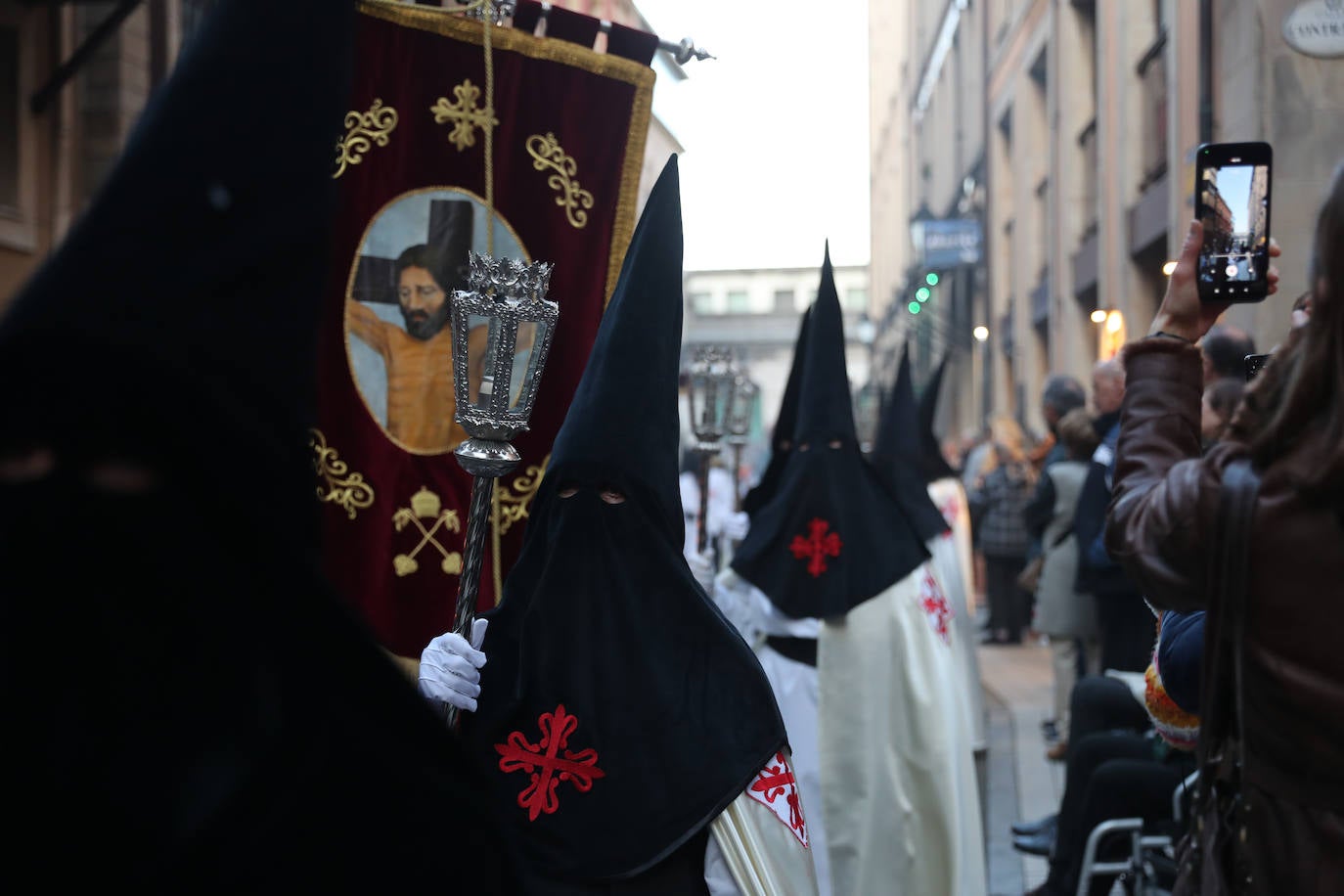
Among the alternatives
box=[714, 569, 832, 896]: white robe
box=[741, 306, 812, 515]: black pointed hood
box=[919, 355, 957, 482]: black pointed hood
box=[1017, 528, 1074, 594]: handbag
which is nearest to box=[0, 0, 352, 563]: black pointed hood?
box=[714, 569, 832, 896]: white robe

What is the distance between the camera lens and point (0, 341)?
1.13 metres

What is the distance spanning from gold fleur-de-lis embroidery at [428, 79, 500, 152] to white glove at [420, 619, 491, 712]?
6.32ft

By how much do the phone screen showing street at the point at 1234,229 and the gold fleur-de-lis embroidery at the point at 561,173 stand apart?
2377mm

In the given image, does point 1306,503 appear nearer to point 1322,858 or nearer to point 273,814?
point 1322,858

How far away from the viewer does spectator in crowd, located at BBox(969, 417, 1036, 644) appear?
40.2 feet

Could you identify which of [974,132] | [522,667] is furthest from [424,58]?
[974,132]

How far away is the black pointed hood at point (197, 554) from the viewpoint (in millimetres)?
1143

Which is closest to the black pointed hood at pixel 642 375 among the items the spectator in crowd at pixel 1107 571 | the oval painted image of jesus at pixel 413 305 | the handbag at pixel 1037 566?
the oval painted image of jesus at pixel 413 305

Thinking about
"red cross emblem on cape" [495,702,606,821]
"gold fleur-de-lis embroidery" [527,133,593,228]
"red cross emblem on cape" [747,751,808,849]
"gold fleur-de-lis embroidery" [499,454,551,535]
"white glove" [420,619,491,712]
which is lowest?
"red cross emblem on cape" [747,751,808,849]

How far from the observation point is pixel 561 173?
14.7 ft

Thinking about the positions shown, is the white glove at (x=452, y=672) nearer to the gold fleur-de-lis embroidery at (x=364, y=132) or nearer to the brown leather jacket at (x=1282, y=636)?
the brown leather jacket at (x=1282, y=636)

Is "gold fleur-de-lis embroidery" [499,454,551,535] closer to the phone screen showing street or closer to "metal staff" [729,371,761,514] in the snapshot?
the phone screen showing street

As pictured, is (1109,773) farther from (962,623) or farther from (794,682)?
(962,623)

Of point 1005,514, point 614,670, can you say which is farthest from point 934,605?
point 1005,514
